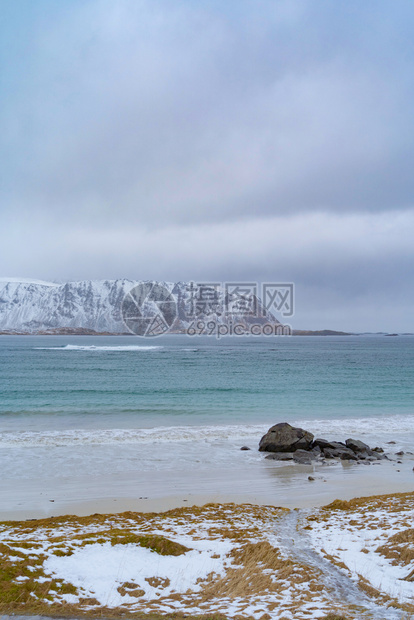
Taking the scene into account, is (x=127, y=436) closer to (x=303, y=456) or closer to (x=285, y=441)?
(x=285, y=441)

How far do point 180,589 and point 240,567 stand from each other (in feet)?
3.93

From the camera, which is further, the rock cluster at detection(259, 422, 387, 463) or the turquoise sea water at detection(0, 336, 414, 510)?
the rock cluster at detection(259, 422, 387, 463)

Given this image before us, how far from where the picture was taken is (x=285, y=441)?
20.0m

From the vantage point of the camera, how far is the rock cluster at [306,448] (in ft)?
61.9

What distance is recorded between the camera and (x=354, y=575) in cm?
714

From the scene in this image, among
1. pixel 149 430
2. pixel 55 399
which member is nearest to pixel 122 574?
pixel 149 430

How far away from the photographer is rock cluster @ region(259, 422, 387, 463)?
61.9 ft

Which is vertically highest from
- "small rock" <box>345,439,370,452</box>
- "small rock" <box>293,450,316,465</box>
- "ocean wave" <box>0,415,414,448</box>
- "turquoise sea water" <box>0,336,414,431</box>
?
"small rock" <box>345,439,370,452</box>

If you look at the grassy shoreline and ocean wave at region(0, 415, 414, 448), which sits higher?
the grassy shoreline

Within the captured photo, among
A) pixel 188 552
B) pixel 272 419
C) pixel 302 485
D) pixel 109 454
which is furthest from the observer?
pixel 272 419

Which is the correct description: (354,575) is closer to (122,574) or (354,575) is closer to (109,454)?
(122,574)

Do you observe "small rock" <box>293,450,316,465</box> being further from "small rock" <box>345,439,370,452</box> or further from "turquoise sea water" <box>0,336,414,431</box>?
"turquoise sea water" <box>0,336,414,431</box>

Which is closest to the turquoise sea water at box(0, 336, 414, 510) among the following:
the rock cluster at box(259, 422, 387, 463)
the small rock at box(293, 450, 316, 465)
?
the rock cluster at box(259, 422, 387, 463)

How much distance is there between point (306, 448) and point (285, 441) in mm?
1109
